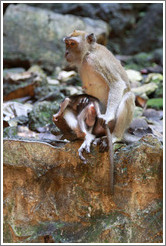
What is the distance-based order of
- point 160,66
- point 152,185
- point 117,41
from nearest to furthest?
point 152,185, point 160,66, point 117,41

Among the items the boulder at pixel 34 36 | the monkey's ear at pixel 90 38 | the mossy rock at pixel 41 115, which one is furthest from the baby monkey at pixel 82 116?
the boulder at pixel 34 36

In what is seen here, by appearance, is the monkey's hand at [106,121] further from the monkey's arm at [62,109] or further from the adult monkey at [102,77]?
the monkey's arm at [62,109]

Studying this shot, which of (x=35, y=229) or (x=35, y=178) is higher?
(x=35, y=178)

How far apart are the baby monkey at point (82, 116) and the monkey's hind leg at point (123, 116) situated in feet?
0.76

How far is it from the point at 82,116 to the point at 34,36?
23.9 feet

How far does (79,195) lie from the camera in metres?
3.85

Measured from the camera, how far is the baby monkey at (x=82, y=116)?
3902mm

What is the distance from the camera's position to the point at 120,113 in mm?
4043

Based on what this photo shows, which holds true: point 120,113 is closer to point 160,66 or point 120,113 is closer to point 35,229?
point 35,229

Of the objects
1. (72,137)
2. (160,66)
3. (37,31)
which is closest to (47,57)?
(37,31)

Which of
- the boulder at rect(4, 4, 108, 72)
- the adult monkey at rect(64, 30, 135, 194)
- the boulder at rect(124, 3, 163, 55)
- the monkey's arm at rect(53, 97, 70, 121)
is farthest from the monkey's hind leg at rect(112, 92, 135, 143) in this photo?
the boulder at rect(124, 3, 163, 55)

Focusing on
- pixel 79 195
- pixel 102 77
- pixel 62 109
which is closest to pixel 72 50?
pixel 102 77

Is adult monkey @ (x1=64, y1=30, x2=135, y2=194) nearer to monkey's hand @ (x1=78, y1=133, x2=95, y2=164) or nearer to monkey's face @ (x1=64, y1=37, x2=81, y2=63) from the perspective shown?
monkey's face @ (x1=64, y1=37, x2=81, y2=63)

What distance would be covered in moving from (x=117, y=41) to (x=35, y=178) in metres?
10.9
